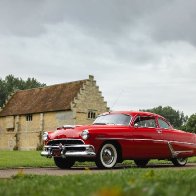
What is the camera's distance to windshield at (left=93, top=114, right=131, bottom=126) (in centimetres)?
1301

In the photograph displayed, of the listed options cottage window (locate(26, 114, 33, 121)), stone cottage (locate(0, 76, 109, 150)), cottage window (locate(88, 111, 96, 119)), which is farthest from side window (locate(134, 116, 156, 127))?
cottage window (locate(26, 114, 33, 121))

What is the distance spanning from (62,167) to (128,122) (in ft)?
7.58

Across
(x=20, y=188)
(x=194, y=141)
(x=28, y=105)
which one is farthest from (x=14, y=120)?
(x=20, y=188)

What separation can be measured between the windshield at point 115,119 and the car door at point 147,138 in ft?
0.87

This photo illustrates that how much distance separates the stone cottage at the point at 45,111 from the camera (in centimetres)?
5031

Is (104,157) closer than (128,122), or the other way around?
(104,157)

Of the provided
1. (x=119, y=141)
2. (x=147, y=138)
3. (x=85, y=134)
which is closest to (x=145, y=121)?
(x=147, y=138)

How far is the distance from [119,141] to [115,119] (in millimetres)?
1045

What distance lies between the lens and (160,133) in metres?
13.6

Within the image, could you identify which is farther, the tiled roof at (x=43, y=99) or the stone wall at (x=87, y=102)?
the tiled roof at (x=43, y=99)

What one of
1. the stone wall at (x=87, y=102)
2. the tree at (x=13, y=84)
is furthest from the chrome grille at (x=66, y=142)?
the tree at (x=13, y=84)

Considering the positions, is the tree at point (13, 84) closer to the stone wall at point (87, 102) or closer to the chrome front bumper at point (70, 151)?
the stone wall at point (87, 102)

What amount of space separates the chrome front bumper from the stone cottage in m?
36.6

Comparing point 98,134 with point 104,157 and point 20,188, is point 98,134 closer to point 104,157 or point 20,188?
point 104,157
